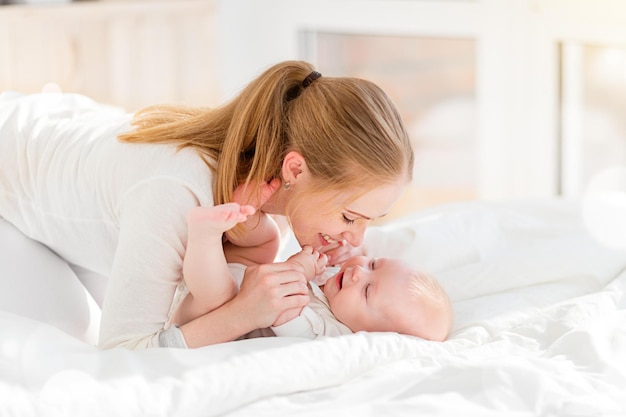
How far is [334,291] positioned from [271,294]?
8.7 inches

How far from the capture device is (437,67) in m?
3.51

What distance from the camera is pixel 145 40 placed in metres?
2.98

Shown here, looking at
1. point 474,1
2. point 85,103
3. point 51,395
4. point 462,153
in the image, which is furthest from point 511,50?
point 51,395

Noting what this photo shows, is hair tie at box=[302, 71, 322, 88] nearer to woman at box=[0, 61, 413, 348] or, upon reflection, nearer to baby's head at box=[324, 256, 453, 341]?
woman at box=[0, 61, 413, 348]

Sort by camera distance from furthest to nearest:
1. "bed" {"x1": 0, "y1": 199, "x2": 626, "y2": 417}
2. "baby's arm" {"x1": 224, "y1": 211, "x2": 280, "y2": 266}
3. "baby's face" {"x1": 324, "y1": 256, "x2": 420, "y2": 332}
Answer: "baby's arm" {"x1": 224, "y1": 211, "x2": 280, "y2": 266} → "baby's face" {"x1": 324, "y1": 256, "x2": 420, "y2": 332} → "bed" {"x1": 0, "y1": 199, "x2": 626, "y2": 417}

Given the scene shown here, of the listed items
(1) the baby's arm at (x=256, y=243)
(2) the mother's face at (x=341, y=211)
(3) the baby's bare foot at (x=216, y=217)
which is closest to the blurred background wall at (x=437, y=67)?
(1) the baby's arm at (x=256, y=243)

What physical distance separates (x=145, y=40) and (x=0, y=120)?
54.3 inches

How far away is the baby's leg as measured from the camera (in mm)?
1216

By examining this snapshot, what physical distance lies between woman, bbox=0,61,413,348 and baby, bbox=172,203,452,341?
1.5 inches

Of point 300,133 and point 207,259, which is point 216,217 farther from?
point 300,133

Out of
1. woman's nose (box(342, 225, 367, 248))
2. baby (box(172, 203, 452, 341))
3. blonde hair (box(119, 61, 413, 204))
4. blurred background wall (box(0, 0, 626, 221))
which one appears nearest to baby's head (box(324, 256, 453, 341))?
baby (box(172, 203, 452, 341))

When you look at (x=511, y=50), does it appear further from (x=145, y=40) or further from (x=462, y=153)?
(x=145, y=40)

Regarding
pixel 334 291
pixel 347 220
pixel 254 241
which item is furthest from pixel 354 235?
pixel 254 241

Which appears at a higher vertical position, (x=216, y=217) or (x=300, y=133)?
(x=300, y=133)
